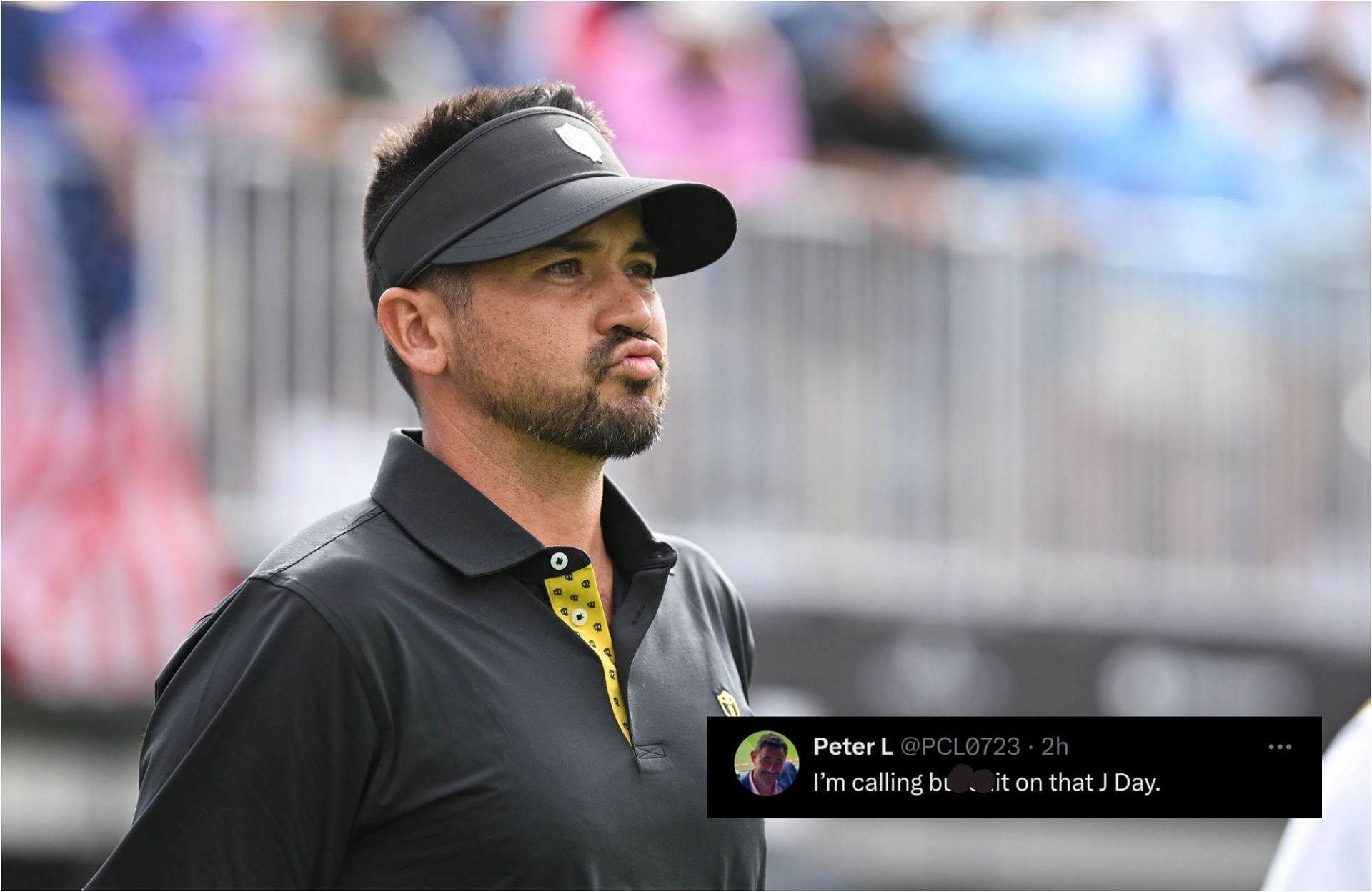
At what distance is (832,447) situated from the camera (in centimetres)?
729

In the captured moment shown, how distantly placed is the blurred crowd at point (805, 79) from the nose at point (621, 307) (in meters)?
4.30

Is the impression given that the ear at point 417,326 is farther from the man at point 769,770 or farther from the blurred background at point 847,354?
the blurred background at point 847,354

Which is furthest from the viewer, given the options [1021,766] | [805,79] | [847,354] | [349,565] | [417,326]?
[847,354]

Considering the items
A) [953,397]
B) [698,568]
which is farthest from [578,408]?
[953,397]

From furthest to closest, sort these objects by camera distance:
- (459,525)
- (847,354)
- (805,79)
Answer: (847,354) → (805,79) → (459,525)

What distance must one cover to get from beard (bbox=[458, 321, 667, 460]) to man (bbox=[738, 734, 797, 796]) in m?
0.43

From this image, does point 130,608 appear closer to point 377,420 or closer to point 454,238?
point 377,420

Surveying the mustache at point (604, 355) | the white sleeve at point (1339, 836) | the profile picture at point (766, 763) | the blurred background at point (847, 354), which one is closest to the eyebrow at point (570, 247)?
the mustache at point (604, 355)

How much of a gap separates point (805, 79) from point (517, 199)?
5.13 m

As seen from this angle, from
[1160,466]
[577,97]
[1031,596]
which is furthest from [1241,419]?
[577,97]

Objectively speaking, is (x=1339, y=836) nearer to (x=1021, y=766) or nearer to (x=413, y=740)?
(x=1021, y=766)

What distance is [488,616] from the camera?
220cm

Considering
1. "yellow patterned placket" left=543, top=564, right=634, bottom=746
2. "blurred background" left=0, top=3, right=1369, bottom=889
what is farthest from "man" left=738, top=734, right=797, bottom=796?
"blurred background" left=0, top=3, right=1369, bottom=889

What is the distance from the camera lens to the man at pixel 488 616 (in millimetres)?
2027
